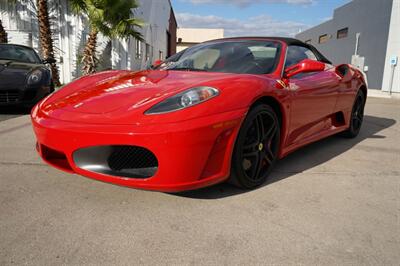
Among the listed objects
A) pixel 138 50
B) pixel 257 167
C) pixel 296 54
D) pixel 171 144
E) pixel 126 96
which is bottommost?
pixel 257 167

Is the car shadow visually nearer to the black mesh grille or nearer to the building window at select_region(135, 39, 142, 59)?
the black mesh grille

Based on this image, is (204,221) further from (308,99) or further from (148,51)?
(148,51)

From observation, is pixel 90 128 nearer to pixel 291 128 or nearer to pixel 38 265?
pixel 38 265

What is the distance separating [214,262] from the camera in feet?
5.33

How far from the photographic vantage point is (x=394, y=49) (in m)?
17.8

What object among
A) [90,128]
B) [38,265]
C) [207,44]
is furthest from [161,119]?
[207,44]

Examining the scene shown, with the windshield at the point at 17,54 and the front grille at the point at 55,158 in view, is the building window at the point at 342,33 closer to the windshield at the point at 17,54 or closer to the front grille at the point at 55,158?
the windshield at the point at 17,54

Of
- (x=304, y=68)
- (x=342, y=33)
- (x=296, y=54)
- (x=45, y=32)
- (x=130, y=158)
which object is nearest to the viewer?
(x=130, y=158)

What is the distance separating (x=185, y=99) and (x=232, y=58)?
3.61 feet

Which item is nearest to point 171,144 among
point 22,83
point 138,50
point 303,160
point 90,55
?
point 303,160

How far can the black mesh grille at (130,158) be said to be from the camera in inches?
79.5

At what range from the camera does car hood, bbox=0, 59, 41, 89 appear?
515cm

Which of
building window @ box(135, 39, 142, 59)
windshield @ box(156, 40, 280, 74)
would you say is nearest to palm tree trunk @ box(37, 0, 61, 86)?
building window @ box(135, 39, 142, 59)

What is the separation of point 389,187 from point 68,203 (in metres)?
2.37
